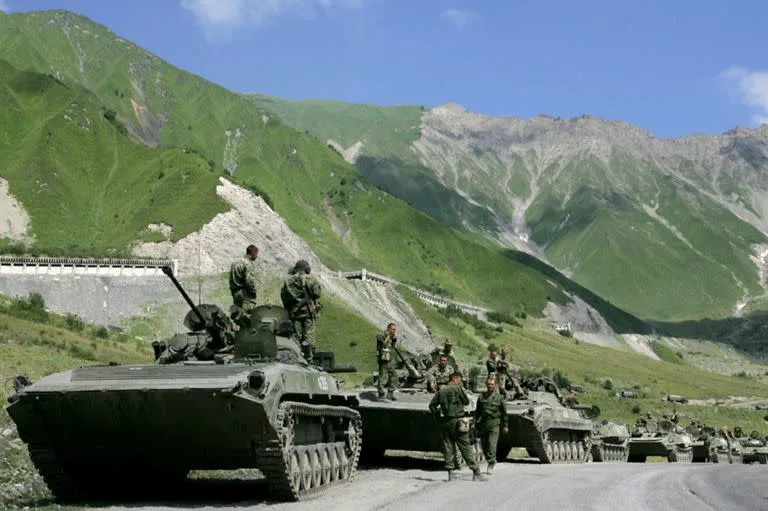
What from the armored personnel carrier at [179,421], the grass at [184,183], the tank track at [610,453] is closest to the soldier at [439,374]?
the armored personnel carrier at [179,421]

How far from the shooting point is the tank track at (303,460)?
1530 centimetres

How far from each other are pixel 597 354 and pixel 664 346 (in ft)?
182

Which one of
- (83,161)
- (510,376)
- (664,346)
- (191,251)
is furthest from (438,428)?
(664,346)

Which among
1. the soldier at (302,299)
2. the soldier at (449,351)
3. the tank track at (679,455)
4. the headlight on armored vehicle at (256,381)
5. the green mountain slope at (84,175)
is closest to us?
the headlight on armored vehicle at (256,381)

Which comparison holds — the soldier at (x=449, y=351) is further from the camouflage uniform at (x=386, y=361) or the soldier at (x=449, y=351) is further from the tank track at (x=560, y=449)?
the tank track at (x=560, y=449)

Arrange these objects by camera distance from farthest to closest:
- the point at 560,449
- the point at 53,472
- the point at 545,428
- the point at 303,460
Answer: the point at 560,449, the point at 545,428, the point at 303,460, the point at 53,472

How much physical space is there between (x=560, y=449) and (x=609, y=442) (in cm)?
641

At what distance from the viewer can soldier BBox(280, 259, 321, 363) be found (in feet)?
66.7

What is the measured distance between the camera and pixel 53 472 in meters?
16.2

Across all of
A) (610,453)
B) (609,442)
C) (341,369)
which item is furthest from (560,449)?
(341,369)

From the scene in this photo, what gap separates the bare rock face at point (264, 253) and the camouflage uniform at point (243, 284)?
2725 inches

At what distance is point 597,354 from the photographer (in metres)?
133

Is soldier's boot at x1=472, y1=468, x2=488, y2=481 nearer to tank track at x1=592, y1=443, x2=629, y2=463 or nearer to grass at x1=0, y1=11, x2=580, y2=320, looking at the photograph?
tank track at x1=592, y1=443, x2=629, y2=463

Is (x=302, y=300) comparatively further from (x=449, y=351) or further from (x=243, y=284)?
(x=449, y=351)
